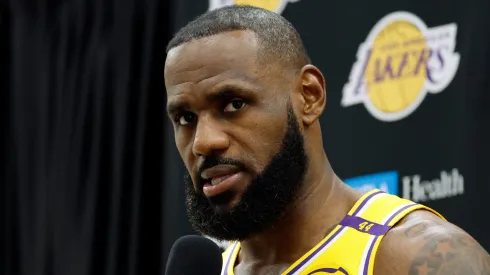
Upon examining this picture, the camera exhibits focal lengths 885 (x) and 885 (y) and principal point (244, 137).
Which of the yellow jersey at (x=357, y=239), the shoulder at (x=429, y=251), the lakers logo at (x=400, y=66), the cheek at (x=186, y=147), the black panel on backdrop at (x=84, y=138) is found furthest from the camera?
the black panel on backdrop at (x=84, y=138)

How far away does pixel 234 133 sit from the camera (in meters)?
1.67

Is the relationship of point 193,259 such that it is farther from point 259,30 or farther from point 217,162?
point 259,30

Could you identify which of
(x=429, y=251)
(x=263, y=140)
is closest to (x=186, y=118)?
(x=263, y=140)

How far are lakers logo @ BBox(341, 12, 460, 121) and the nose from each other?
109 cm

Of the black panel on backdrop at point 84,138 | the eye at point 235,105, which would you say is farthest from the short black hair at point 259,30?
the black panel on backdrop at point 84,138

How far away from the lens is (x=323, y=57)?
2920 millimetres

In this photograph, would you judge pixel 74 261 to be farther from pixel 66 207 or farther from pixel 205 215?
pixel 205 215

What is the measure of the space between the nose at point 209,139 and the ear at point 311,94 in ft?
0.68

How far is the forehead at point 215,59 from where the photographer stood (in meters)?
1.69

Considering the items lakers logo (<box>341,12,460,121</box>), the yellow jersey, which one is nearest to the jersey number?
the yellow jersey

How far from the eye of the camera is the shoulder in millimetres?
1487

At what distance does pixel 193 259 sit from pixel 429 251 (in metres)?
0.41

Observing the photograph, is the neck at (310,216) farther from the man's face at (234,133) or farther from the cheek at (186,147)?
the cheek at (186,147)

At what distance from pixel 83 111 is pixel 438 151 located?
1937 millimetres
